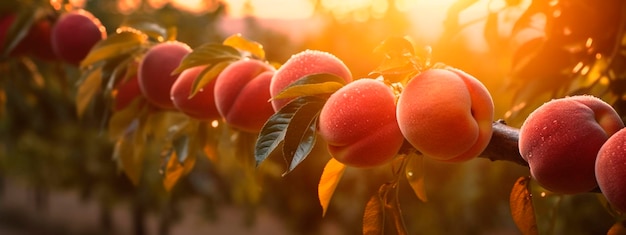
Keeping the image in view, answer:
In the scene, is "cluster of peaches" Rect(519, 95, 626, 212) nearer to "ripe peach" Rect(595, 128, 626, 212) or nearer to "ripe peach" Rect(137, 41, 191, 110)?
"ripe peach" Rect(595, 128, 626, 212)

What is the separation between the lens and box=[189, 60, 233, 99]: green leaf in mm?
684

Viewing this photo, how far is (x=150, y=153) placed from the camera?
159 inches

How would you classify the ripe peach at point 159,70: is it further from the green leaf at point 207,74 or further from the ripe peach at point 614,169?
the ripe peach at point 614,169

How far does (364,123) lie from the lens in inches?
20.4

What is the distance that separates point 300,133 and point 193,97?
0.20 m

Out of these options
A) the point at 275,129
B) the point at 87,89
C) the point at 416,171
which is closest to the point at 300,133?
the point at 275,129

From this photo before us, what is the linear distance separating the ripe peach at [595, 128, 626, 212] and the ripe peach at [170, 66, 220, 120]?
0.40 metres

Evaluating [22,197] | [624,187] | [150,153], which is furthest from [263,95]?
[22,197]

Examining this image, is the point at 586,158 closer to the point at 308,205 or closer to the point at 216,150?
the point at 216,150

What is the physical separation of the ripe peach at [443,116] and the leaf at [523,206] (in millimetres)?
69

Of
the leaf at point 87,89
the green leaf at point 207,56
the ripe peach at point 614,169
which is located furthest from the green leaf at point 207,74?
the ripe peach at point 614,169

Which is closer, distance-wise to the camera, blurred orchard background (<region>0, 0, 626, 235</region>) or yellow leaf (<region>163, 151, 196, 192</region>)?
yellow leaf (<region>163, 151, 196, 192</region>)

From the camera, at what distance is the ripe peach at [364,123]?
518 millimetres

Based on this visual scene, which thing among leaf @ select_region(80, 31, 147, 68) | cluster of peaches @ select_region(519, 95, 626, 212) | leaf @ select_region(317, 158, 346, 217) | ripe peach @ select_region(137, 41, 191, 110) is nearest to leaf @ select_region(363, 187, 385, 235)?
leaf @ select_region(317, 158, 346, 217)
